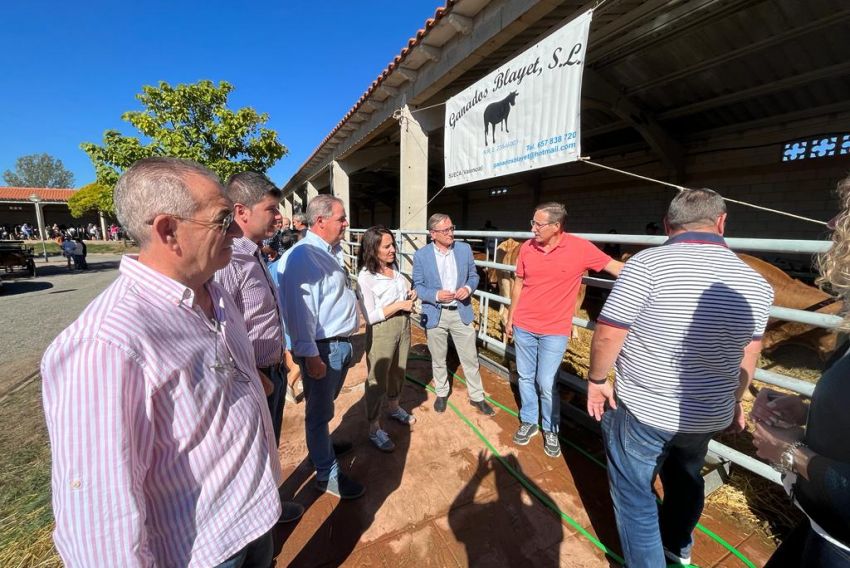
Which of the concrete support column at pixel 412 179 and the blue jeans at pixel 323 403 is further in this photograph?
the concrete support column at pixel 412 179

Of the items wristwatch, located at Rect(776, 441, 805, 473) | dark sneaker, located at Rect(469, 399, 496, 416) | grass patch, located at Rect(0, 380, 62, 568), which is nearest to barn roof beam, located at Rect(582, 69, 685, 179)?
dark sneaker, located at Rect(469, 399, 496, 416)

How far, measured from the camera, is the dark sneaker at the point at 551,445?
8.70 ft

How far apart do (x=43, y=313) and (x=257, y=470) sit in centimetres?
986

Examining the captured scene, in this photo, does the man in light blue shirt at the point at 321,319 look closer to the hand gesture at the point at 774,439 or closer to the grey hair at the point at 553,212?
the grey hair at the point at 553,212

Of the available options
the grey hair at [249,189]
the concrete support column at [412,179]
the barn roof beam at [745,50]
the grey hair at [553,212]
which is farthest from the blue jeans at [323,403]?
the barn roof beam at [745,50]

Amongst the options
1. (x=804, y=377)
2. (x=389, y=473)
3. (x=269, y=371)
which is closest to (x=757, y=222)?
(x=804, y=377)

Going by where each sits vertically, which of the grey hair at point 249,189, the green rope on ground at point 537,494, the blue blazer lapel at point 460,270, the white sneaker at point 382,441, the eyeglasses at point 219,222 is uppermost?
the grey hair at point 249,189

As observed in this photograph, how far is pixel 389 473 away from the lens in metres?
2.52

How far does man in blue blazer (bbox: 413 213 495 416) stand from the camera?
3197mm

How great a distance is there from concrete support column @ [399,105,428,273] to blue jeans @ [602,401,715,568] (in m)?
4.61

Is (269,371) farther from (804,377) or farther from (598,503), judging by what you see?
(804,377)

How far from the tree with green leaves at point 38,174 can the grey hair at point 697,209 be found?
89502mm

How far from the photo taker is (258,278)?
190cm

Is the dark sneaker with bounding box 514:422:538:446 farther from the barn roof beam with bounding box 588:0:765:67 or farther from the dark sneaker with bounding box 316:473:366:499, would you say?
the barn roof beam with bounding box 588:0:765:67
